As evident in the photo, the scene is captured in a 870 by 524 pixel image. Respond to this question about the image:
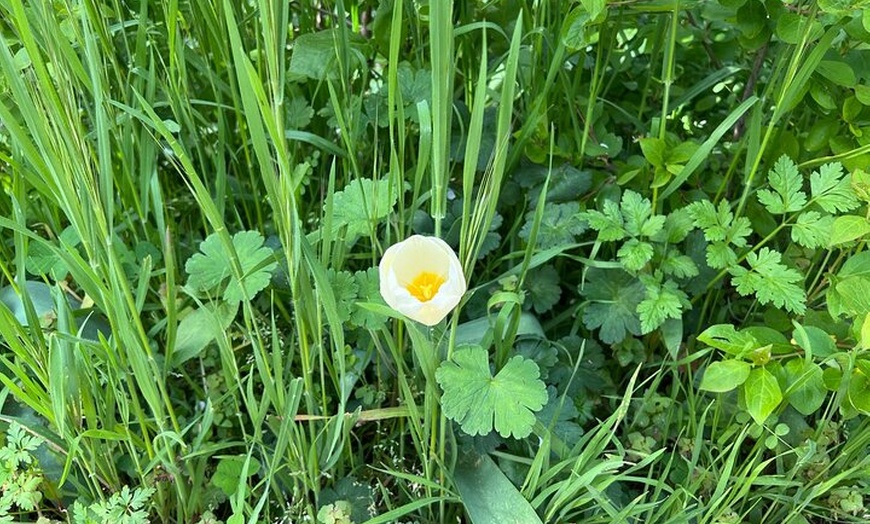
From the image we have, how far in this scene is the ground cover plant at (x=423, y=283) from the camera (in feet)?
2.71

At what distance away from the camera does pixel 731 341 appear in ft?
2.97

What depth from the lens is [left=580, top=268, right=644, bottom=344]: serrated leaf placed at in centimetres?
107

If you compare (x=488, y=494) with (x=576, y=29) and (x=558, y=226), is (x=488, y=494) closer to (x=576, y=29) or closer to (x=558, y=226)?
(x=558, y=226)

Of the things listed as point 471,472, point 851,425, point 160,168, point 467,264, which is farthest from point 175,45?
point 851,425

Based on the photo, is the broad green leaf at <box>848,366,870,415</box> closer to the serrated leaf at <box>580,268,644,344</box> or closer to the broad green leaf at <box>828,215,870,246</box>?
the broad green leaf at <box>828,215,870,246</box>

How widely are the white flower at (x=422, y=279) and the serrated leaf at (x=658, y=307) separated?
0.29 metres

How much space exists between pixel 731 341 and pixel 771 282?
11cm

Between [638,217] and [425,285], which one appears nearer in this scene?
[425,285]

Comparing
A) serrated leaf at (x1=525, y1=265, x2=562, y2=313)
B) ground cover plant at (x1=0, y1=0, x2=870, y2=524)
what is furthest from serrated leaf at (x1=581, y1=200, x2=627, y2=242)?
serrated leaf at (x1=525, y1=265, x2=562, y2=313)

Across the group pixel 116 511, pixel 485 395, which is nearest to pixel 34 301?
pixel 116 511

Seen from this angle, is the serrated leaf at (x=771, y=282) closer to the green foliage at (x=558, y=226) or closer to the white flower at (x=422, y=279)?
the green foliage at (x=558, y=226)

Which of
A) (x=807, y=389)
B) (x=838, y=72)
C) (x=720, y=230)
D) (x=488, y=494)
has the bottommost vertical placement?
(x=488, y=494)

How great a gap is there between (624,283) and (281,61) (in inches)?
23.8

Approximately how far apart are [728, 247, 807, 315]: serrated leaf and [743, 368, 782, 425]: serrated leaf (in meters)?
0.10
